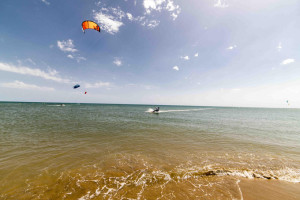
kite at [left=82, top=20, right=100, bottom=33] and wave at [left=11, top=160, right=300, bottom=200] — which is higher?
kite at [left=82, top=20, right=100, bottom=33]

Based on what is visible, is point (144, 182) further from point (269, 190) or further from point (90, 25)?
point (90, 25)

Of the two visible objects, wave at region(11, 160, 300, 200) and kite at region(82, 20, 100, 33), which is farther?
kite at region(82, 20, 100, 33)

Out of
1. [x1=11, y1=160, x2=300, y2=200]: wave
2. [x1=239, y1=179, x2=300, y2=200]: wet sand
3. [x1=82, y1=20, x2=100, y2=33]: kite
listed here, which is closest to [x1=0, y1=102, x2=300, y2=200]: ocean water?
[x1=11, y1=160, x2=300, y2=200]: wave

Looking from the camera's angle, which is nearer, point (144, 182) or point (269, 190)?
point (269, 190)

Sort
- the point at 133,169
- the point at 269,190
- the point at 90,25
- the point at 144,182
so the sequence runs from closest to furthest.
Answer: the point at 269,190
the point at 144,182
the point at 133,169
the point at 90,25

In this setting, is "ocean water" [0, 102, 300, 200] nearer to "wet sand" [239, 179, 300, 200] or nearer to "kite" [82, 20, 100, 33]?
"wet sand" [239, 179, 300, 200]

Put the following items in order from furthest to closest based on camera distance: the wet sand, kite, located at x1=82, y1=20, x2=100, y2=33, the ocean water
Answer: kite, located at x1=82, y1=20, x2=100, y2=33, the ocean water, the wet sand

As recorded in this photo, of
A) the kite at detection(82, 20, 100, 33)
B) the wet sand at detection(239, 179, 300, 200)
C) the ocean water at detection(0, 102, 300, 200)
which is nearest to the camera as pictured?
the wet sand at detection(239, 179, 300, 200)

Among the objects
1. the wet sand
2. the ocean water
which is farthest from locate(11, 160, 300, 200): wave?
the wet sand

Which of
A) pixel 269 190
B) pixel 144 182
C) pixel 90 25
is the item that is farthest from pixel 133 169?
pixel 90 25

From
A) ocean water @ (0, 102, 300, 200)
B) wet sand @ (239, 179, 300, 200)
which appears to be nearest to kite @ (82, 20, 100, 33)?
ocean water @ (0, 102, 300, 200)

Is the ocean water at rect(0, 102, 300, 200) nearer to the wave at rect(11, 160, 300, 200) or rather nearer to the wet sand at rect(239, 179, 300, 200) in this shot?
the wave at rect(11, 160, 300, 200)

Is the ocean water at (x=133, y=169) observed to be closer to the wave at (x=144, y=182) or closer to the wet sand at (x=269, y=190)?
the wave at (x=144, y=182)

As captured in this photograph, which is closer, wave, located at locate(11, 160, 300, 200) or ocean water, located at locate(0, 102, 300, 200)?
wave, located at locate(11, 160, 300, 200)
